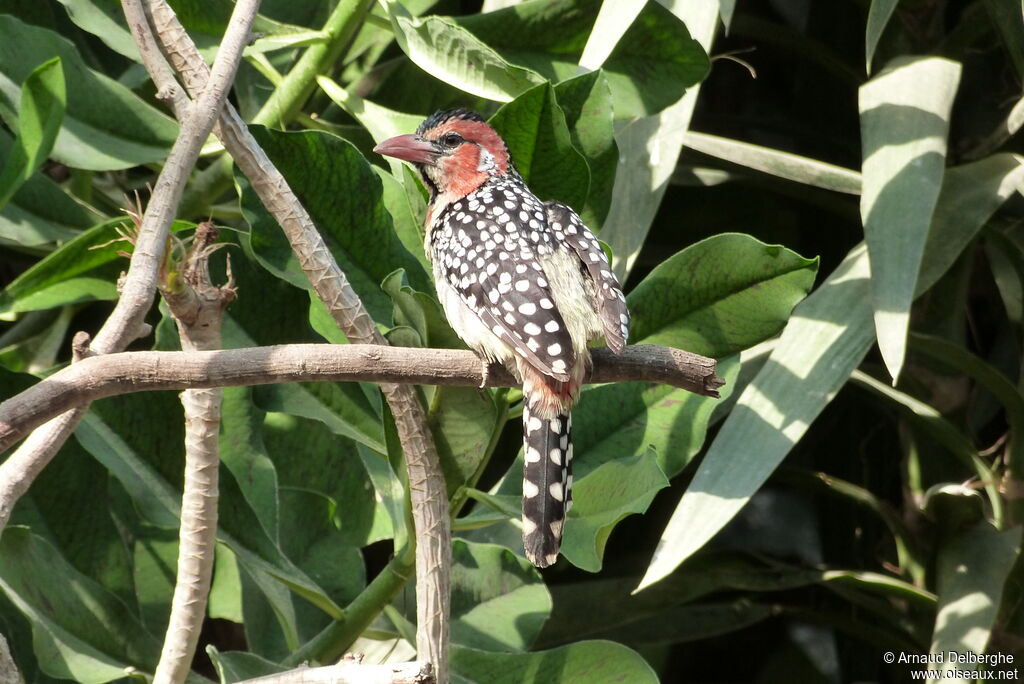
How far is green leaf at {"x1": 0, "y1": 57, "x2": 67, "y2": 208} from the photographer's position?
1438mm

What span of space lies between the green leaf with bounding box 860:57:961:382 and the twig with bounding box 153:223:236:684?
30.7 inches

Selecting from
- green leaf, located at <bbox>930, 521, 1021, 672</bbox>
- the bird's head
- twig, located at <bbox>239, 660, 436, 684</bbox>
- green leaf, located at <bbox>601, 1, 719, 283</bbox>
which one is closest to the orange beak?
the bird's head

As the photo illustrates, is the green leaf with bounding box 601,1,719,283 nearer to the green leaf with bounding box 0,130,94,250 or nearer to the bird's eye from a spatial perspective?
the bird's eye

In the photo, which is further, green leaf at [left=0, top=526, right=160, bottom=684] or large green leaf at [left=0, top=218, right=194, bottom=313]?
large green leaf at [left=0, top=218, right=194, bottom=313]

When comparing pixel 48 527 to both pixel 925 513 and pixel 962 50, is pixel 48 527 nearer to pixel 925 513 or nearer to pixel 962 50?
pixel 925 513

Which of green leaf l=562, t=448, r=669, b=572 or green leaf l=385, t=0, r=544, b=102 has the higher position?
green leaf l=385, t=0, r=544, b=102

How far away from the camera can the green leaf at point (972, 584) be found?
68.8 inches

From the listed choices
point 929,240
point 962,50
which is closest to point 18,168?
point 929,240

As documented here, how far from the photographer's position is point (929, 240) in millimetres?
1785

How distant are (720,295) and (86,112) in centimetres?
97

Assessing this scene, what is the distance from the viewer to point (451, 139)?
5.99 ft

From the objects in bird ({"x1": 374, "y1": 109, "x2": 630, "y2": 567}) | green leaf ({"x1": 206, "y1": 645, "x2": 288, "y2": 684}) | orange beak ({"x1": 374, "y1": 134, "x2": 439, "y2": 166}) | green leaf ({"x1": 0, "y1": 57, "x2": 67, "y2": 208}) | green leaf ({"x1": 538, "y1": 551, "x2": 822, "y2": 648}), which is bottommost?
green leaf ({"x1": 538, "y1": 551, "x2": 822, "y2": 648})

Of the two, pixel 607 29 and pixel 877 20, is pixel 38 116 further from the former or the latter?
pixel 877 20

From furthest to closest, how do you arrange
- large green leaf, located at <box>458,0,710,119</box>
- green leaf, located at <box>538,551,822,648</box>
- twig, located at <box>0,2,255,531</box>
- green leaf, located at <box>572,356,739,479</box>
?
green leaf, located at <box>538,551,822,648</box> < large green leaf, located at <box>458,0,710,119</box> < green leaf, located at <box>572,356,739,479</box> < twig, located at <box>0,2,255,531</box>
